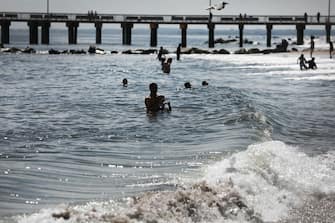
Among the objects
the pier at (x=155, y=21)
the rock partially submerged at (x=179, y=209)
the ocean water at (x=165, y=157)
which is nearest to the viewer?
the rock partially submerged at (x=179, y=209)

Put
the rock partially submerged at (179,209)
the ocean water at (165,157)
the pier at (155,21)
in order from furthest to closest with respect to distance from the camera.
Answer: the pier at (155,21) → the ocean water at (165,157) → the rock partially submerged at (179,209)

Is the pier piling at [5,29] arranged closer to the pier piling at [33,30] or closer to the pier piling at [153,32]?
the pier piling at [33,30]

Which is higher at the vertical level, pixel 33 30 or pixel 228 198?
pixel 33 30

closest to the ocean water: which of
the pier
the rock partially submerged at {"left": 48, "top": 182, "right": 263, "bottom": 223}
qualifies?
the rock partially submerged at {"left": 48, "top": 182, "right": 263, "bottom": 223}

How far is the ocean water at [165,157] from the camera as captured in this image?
600cm

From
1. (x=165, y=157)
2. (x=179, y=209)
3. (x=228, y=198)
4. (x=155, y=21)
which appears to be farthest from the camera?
(x=155, y=21)

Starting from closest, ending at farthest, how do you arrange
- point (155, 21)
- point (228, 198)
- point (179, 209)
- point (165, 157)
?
point (179, 209) < point (228, 198) < point (165, 157) < point (155, 21)

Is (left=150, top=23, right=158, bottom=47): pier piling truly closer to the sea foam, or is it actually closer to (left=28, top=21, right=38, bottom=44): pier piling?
(left=28, top=21, right=38, bottom=44): pier piling

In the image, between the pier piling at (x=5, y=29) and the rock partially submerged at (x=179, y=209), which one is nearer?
the rock partially submerged at (x=179, y=209)

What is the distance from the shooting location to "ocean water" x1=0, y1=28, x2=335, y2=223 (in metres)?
6.00

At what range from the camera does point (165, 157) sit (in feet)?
30.1

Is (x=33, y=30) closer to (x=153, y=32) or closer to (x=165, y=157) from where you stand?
(x=153, y=32)

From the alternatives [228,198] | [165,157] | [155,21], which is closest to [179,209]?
[228,198]

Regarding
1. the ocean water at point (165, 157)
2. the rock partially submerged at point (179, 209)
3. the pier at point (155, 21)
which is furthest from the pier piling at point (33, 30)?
the rock partially submerged at point (179, 209)
